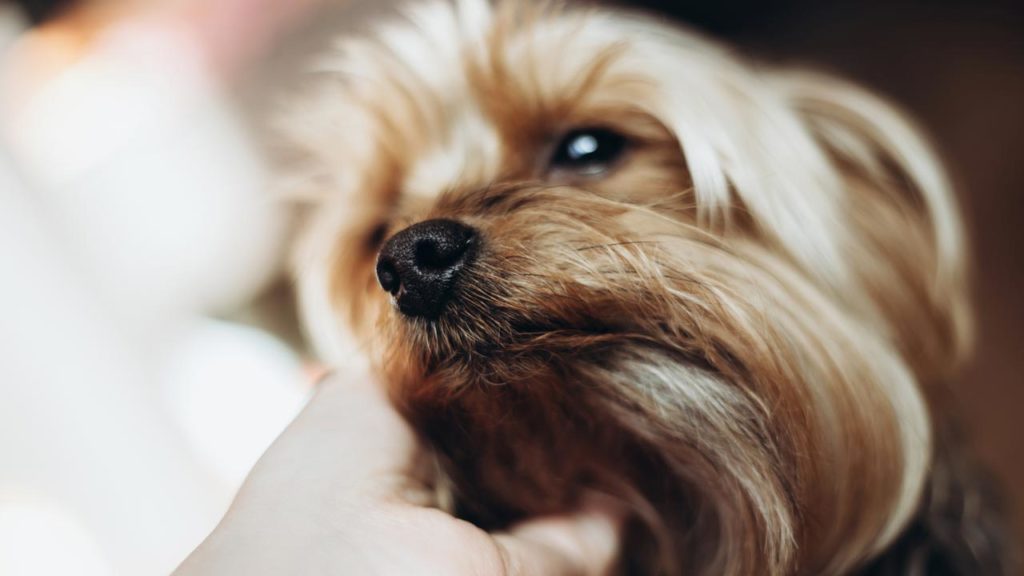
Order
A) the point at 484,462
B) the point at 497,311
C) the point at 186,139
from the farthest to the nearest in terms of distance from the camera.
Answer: the point at 186,139 < the point at 484,462 < the point at 497,311

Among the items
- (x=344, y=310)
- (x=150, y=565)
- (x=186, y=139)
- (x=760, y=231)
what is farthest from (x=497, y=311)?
(x=186, y=139)

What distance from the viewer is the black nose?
76 cm

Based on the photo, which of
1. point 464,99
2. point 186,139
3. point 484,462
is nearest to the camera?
point 484,462

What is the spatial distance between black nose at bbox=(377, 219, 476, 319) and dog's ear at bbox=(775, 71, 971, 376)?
0.59 metres

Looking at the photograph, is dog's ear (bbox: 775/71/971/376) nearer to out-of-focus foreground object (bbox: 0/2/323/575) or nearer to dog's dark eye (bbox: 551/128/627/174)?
dog's dark eye (bbox: 551/128/627/174)

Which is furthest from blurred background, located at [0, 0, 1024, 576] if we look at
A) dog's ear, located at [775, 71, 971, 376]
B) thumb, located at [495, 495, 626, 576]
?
dog's ear, located at [775, 71, 971, 376]

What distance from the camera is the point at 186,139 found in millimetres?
2150

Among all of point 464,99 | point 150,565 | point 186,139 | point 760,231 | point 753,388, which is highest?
point 186,139

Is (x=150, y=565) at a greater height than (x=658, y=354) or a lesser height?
lesser

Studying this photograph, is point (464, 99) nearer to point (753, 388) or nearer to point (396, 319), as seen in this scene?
point (396, 319)

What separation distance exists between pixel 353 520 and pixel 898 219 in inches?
35.2

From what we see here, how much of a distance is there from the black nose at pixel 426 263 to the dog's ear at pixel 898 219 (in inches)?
23.1

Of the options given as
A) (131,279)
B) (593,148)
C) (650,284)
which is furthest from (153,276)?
(650,284)

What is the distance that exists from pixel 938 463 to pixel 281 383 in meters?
1.21
